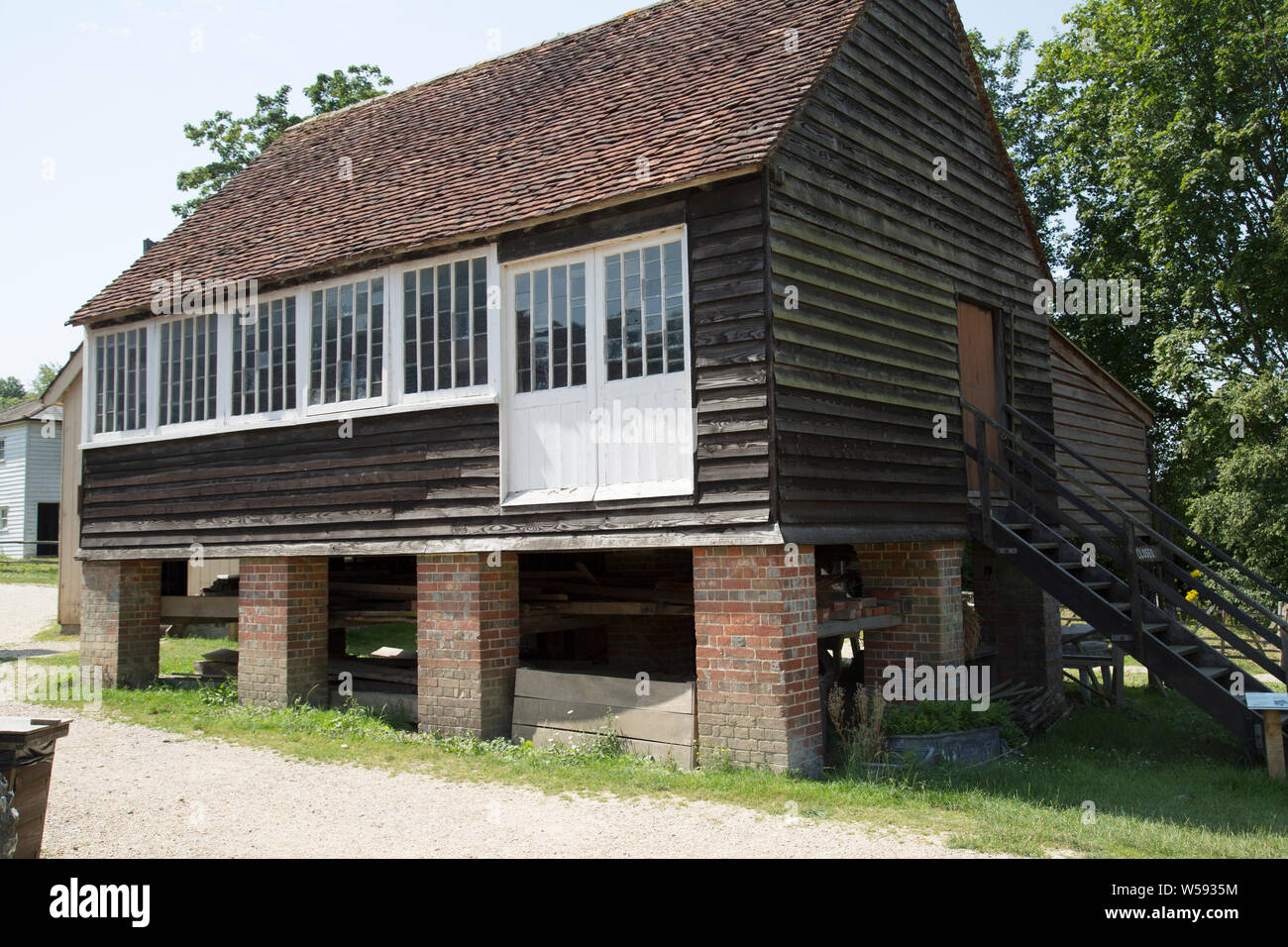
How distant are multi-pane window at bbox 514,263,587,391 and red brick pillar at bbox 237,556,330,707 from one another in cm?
392

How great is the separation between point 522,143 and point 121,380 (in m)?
6.51

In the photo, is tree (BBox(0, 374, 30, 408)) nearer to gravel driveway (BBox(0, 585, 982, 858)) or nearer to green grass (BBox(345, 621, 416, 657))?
green grass (BBox(345, 621, 416, 657))

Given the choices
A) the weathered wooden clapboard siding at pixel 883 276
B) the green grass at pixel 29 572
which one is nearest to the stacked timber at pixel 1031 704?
the weathered wooden clapboard siding at pixel 883 276

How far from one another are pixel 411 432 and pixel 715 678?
420 centimetres

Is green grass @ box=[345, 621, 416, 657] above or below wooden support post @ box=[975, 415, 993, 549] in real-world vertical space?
below

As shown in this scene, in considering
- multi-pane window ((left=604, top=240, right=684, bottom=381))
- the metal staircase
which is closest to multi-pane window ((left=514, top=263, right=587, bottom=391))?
multi-pane window ((left=604, top=240, right=684, bottom=381))

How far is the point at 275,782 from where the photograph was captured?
27.0 ft

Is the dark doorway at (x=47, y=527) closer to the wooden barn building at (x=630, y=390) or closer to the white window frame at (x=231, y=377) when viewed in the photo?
the wooden barn building at (x=630, y=390)

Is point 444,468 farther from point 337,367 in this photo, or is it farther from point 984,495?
point 984,495

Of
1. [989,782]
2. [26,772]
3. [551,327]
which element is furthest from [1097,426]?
[26,772]

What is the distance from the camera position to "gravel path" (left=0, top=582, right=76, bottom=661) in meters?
17.9

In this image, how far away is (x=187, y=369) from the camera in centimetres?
1255

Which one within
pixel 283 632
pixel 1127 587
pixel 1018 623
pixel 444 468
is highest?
pixel 444 468

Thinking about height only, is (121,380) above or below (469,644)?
above
